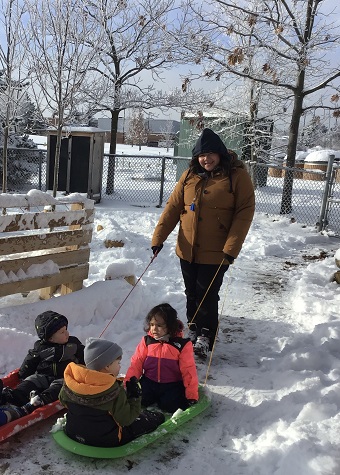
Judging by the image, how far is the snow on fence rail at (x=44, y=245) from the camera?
177 inches

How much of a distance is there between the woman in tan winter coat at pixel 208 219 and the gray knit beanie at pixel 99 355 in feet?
5.11

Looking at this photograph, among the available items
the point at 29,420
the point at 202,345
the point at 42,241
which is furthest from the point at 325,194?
the point at 29,420

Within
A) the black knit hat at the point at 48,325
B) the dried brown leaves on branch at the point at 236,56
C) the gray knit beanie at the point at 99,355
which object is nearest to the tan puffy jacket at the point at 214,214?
the black knit hat at the point at 48,325

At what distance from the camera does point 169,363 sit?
3391mm

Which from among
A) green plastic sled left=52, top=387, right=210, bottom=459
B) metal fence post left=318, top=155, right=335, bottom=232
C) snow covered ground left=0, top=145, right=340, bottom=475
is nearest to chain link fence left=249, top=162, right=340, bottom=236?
metal fence post left=318, top=155, right=335, bottom=232

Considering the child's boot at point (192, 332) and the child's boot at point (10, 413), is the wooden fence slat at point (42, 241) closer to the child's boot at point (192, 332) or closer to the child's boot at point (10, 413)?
the child's boot at point (192, 332)

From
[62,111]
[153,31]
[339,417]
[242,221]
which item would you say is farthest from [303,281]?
[153,31]

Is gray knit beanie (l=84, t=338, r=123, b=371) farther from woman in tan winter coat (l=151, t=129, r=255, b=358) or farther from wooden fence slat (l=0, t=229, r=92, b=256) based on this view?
wooden fence slat (l=0, t=229, r=92, b=256)

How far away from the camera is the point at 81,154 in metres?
12.9

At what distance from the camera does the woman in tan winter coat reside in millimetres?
3936

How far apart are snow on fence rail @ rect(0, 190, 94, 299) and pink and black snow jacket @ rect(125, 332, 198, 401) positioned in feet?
5.75

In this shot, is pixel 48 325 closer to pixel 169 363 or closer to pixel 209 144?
pixel 169 363

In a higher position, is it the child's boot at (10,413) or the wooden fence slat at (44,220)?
the wooden fence slat at (44,220)

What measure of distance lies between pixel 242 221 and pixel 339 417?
1.64 metres
